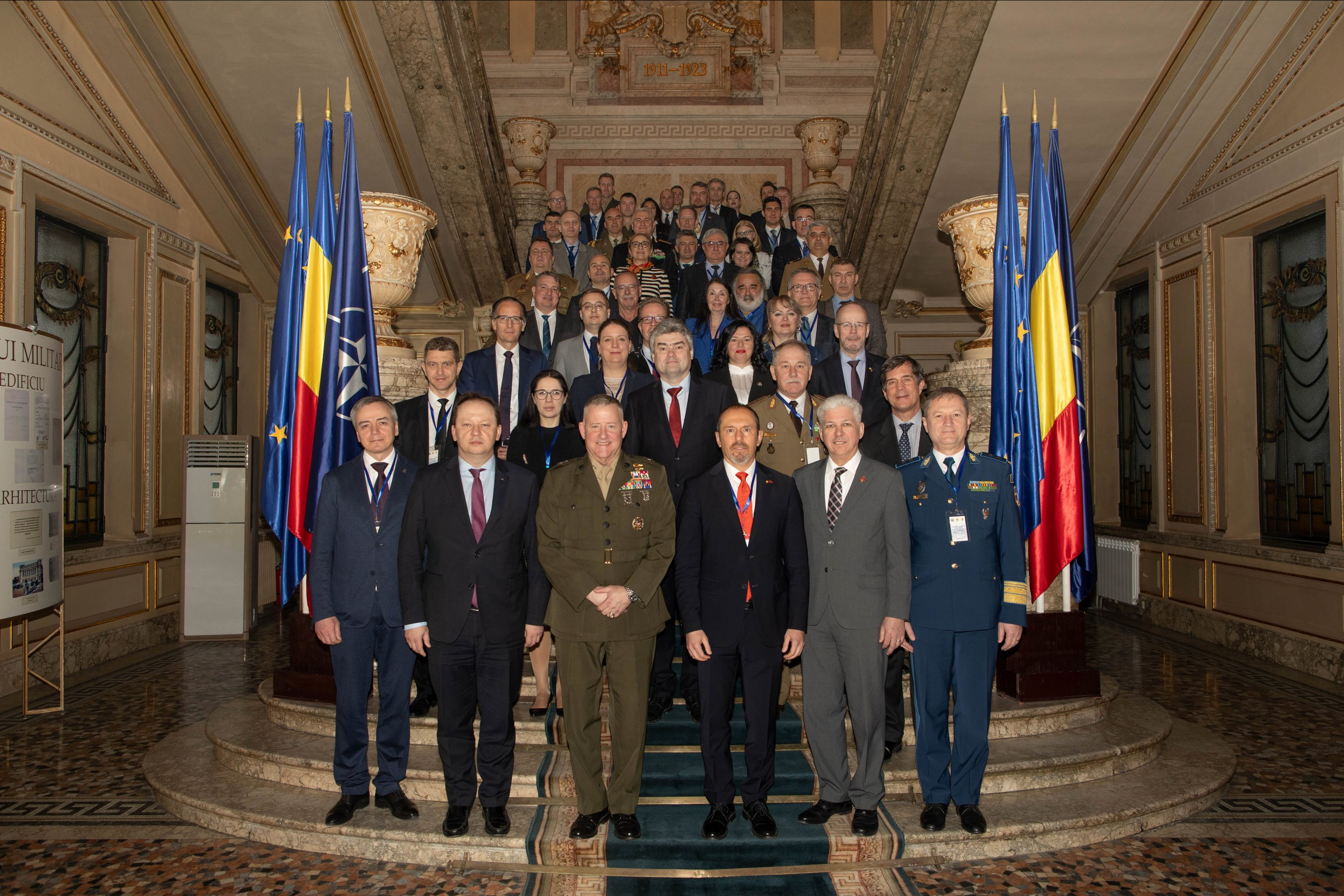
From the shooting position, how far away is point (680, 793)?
11.6ft

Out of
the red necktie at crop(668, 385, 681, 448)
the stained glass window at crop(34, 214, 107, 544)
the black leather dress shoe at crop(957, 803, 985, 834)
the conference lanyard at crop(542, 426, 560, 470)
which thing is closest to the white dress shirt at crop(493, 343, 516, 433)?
the conference lanyard at crop(542, 426, 560, 470)

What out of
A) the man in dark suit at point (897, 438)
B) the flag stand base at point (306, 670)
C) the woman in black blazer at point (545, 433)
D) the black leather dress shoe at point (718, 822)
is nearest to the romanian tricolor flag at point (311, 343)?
the flag stand base at point (306, 670)

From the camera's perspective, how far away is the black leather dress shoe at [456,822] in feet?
10.6

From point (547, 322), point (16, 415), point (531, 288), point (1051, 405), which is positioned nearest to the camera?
point (1051, 405)

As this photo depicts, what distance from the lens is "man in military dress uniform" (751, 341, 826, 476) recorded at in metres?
3.85

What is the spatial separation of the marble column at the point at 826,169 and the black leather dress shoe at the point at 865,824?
696 centimetres

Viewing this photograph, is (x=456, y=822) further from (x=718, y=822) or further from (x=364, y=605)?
(x=718, y=822)

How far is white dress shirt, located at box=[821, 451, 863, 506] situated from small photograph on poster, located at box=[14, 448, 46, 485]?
14.1 ft

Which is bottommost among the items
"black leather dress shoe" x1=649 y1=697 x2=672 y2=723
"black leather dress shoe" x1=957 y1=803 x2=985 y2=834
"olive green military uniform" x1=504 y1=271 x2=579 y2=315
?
"black leather dress shoe" x1=957 y1=803 x2=985 y2=834

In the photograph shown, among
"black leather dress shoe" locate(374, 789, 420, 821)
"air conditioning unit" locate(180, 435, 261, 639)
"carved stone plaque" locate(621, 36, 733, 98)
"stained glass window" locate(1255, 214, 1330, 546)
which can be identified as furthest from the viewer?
"carved stone plaque" locate(621, 36, 733, 98)

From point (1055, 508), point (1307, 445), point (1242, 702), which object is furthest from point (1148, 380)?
point (1055, 508)

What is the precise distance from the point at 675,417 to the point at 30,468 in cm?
364

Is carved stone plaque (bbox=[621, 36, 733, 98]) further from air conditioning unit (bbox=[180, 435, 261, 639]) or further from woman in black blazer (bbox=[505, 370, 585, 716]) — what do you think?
woman in black blazer (bbox=[505, 370, 585, 716])

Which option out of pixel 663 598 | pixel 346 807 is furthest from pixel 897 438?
pixel 346 807
